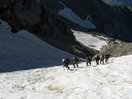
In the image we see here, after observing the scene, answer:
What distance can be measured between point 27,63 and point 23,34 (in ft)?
52.4

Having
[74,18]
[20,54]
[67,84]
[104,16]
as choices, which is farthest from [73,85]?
[104,16]

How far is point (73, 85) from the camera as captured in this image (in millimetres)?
14391

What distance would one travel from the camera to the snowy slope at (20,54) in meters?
23.9

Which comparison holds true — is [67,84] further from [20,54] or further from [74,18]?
[74,18]

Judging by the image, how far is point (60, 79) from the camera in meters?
16.3

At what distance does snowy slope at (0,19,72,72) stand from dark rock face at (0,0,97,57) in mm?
4294

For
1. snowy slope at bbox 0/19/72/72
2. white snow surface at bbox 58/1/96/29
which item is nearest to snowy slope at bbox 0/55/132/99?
Result: snowy slope at bbox 0/19/72/72

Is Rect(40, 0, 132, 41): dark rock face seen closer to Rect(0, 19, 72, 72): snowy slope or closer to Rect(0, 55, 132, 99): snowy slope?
Rect(0, 19, 72, 72): snowy slope

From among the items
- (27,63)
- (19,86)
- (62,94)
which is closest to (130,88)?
(62,94)

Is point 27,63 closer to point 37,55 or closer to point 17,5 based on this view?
point 37,55

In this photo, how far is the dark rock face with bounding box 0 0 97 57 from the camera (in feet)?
139

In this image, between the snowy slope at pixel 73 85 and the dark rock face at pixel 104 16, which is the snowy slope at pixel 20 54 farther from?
the dark rock face at pixel 104 16

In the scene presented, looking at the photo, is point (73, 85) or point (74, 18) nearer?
point (73, 85)

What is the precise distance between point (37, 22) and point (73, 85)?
36801 mm
